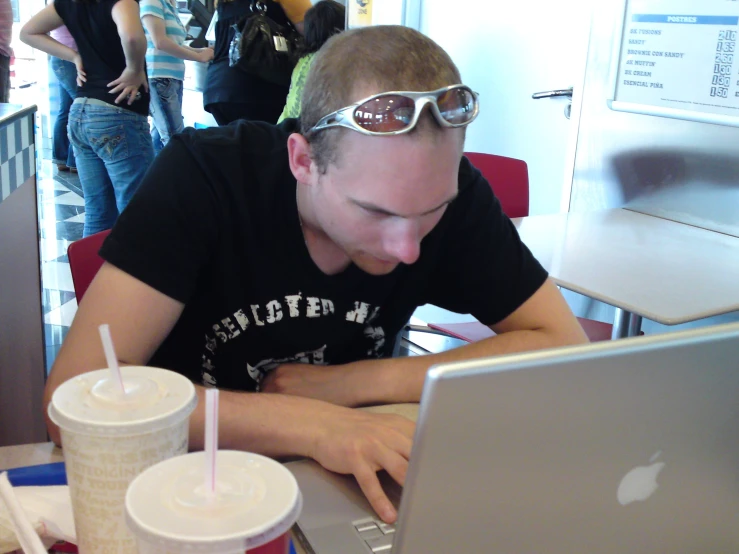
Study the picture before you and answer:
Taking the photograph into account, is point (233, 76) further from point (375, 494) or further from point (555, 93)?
point (375, 494)

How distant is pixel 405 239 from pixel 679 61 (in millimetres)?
1590

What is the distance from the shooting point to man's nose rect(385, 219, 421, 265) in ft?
3.23

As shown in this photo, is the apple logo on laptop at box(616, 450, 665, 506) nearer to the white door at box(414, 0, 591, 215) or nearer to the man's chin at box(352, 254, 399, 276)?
the man's chin at box(352, 254, 399, 276)

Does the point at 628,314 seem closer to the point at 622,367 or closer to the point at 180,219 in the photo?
the point at 180,219

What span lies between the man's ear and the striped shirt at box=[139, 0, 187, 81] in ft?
8.48

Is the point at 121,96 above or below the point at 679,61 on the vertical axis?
below

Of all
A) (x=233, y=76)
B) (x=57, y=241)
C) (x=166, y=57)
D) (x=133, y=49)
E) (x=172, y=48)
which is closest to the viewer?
(x=133, y=49)

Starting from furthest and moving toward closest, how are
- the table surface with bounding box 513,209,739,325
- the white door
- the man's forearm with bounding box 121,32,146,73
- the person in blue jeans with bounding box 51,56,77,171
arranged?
the person in blue jeans with bounding box 51,56,77,171 < the white door < the man's forearm with bounding box 121,32,146,73 < the table surface with bounding box 513,209,739,325

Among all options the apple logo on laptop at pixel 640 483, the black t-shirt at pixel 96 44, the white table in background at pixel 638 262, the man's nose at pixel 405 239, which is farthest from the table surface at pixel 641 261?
the black t-shirt at pixel 96 44

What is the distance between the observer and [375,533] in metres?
0.73

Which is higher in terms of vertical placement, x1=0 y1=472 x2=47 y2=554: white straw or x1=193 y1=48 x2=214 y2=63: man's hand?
x1=193 y1=48 x2=214 y2=63: man's hand

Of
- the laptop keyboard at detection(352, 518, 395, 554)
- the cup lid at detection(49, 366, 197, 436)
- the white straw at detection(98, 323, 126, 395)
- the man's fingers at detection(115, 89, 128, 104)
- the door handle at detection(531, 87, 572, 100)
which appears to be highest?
the door handle at detection(531, 87, 572, 100)

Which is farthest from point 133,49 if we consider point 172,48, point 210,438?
point 210,438

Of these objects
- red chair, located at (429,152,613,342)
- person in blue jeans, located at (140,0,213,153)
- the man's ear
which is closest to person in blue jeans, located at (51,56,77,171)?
person in blue jeans, located at (140,0,213,153)
